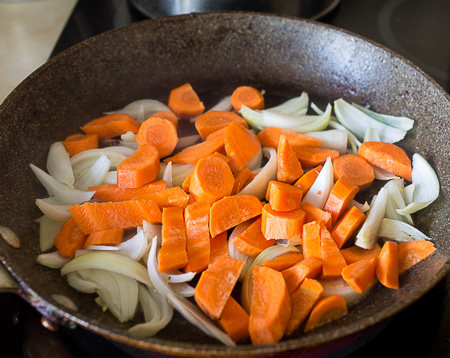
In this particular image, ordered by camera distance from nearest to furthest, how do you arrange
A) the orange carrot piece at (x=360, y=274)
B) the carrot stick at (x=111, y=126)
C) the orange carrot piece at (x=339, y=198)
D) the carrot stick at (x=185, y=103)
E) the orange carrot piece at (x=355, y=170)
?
1. the orange carrot piece at (x=360, y=274)
2. the orange carrot piece at (x=339, y=198)
3. the orange carrot piece at (x=355, y=170)
4. the carrot stick at (x=111, y=126)
5. the carrot stick at (x=185, y=103)

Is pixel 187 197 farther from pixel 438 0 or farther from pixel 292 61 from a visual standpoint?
pixel 438 0

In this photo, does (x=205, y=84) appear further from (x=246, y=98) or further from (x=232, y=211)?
(x=232, y=211)

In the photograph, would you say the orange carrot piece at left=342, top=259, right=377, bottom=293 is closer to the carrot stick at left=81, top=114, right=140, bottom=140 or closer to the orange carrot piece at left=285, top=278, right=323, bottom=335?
the orange carrot piece at left=285, top=278, right=323, bottom=335

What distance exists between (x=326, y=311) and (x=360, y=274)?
0.49 ft

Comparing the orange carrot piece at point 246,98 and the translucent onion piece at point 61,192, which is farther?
the orange carrot piece at point 246,98

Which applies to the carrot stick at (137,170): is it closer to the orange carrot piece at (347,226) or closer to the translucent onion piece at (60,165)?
the translucent onion piece at (60,165)

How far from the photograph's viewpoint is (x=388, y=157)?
1.71 metres

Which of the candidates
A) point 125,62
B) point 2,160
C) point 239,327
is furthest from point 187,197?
point 125,62

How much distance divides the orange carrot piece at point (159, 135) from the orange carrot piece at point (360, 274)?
2.67 ft

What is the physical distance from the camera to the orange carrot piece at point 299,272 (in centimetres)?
134

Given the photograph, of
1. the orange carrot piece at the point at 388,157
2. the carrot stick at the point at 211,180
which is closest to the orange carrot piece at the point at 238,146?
the carrot stick at the point at 211,180

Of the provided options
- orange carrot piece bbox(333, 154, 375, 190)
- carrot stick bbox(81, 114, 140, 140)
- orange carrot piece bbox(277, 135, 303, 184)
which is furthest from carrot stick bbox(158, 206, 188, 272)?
orange carrot piece bbox(333, 154, 375, 190)

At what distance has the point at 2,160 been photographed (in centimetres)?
148

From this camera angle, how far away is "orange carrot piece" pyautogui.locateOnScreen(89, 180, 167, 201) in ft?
5.23
